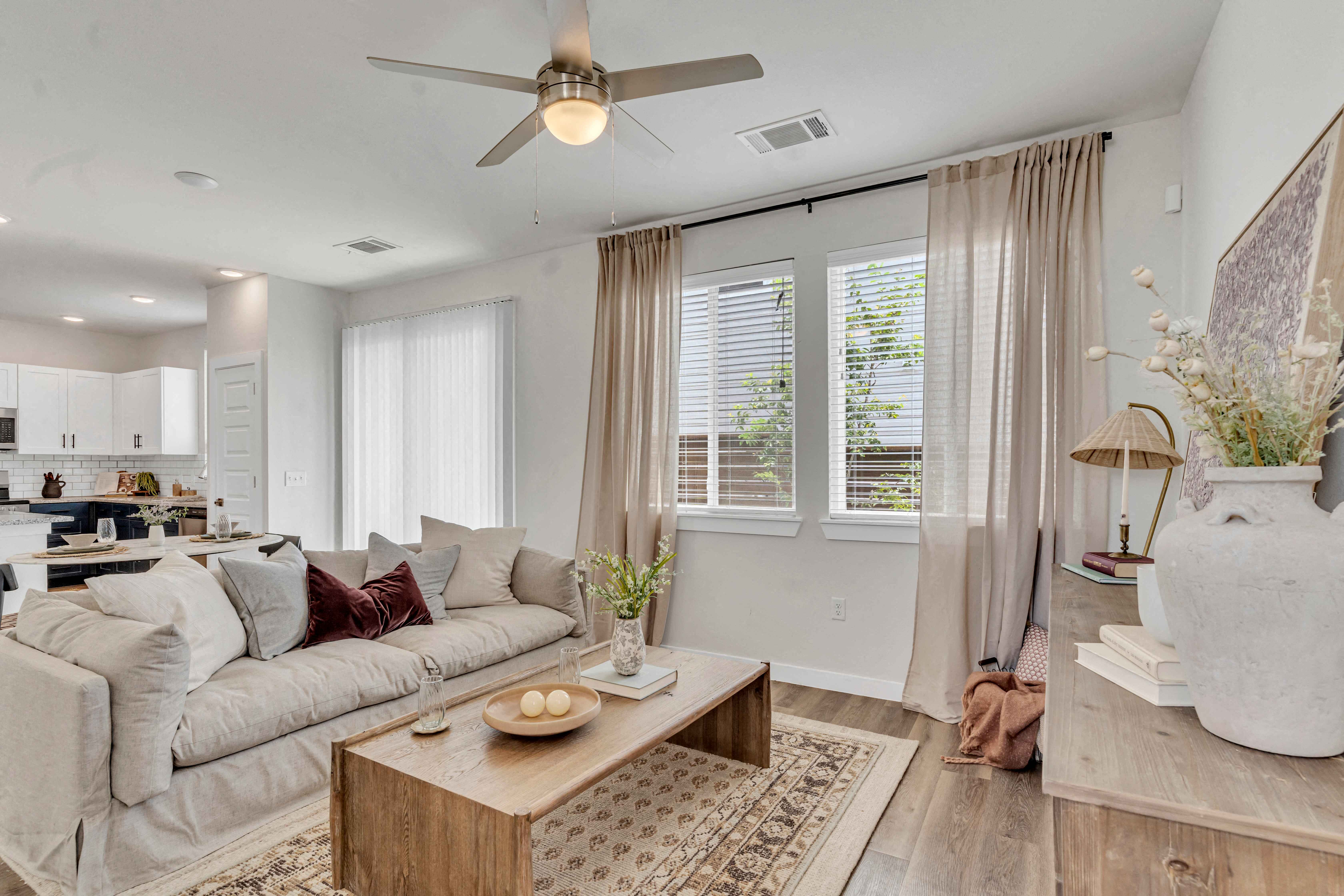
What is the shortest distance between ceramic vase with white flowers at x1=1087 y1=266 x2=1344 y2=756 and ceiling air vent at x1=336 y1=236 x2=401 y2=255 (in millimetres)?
4542

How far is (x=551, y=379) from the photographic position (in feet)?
15.3

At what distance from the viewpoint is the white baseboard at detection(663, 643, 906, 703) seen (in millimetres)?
3459

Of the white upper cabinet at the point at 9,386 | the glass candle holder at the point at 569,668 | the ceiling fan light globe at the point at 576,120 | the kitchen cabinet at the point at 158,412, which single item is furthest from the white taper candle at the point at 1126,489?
the white upper cabinet at the point at 9,386

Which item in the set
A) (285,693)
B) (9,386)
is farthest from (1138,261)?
(9,386)

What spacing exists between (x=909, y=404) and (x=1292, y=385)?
2.55 m

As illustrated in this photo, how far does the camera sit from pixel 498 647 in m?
3.06

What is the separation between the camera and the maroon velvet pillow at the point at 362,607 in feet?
9.16

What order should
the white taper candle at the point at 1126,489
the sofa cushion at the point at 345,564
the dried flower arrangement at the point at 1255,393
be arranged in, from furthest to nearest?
the sofa cushion at the point at 345,564
the white taper candle at the point at 1126,489
the dried flower arrangement at the point at 1255,393

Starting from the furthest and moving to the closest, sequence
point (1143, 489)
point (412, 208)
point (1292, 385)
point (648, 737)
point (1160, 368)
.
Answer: point (412, 208)
point (1143, 489)
point (648, 737)
point (1160, 368)
point (1292, 385)

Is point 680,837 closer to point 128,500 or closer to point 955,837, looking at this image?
point 955,837

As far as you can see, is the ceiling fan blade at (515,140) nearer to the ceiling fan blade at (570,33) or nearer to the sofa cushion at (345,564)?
the ceiling fan blade at (570,33)

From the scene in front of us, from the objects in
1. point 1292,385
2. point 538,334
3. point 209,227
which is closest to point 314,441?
point 209,227

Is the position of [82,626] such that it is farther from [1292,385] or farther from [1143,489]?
[1143,489]

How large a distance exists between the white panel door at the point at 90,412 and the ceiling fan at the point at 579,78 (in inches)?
286
